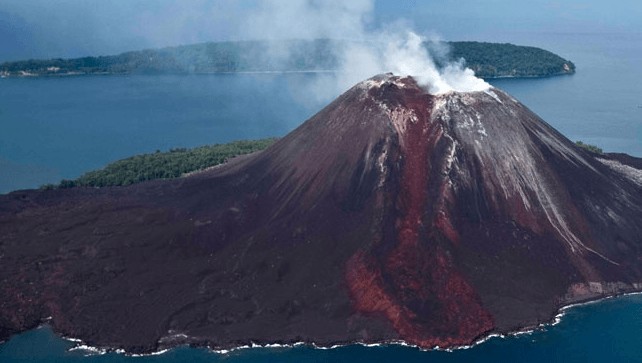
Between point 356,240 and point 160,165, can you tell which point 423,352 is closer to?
point 356,240

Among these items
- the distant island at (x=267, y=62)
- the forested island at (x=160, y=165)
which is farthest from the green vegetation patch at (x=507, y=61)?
the forested island at (x=160, y=165)

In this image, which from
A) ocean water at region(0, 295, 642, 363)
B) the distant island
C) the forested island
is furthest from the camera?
the distant island

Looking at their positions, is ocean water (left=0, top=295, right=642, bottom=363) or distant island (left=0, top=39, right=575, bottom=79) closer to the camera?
ocean water (left=0, top=295, right=642, bottom=363)

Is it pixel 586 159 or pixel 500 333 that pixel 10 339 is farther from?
pixel 586 159

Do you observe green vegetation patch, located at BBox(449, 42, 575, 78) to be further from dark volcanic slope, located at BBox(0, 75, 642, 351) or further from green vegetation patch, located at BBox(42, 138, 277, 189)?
dark volcanic slope, located at BBox(0, 75, 642, 351)

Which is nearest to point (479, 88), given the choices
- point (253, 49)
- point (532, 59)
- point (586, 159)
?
point (586, 159)

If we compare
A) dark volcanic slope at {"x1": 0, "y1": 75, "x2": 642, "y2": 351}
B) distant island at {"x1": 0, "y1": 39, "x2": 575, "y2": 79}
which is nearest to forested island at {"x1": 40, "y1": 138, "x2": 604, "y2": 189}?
dark volcanic slope at {"x1": 0, "y1": 75, "x2": 642, "y2": 351}

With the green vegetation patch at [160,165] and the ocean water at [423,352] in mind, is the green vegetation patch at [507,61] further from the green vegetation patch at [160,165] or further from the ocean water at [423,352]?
the ocean water at [423,352]
